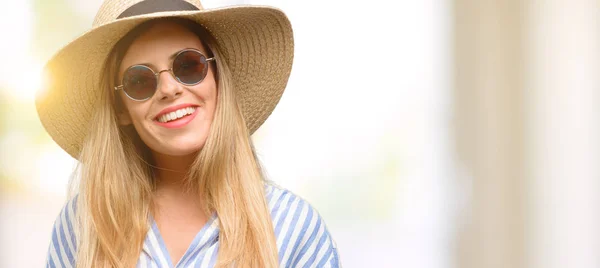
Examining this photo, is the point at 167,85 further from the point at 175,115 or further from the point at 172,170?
the point at 172,170

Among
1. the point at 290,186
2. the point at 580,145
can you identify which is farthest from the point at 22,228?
the point at 580,145

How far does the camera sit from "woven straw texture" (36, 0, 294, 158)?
1.49 metres

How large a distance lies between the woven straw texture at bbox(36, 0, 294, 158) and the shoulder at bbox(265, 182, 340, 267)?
0.72 feet

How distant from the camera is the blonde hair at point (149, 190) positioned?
4.84 ft

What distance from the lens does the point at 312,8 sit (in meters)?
2.89

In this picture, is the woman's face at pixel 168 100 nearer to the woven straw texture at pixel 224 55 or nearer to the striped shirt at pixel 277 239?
the woven straw texture at pixel 224 55

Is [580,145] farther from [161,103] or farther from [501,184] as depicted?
[161,103]

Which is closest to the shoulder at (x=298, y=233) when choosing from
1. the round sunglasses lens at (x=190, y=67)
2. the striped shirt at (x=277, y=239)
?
the striped shirt at (x=277, y=239)

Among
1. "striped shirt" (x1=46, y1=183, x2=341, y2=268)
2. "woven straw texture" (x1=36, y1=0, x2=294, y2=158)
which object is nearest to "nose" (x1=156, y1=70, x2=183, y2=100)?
"woven straw texture" (x1=36, y1=0, x2=294, y2=158)

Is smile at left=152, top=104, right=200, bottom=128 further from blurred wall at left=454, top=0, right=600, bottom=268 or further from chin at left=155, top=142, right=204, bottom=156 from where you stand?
blurred wall at left=454, top=0, right=600, bottom=268

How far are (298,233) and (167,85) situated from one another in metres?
0.38

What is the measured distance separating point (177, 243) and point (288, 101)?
139 cm

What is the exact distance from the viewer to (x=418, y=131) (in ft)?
9.98

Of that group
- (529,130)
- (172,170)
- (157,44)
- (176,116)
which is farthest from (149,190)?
(529,130)
